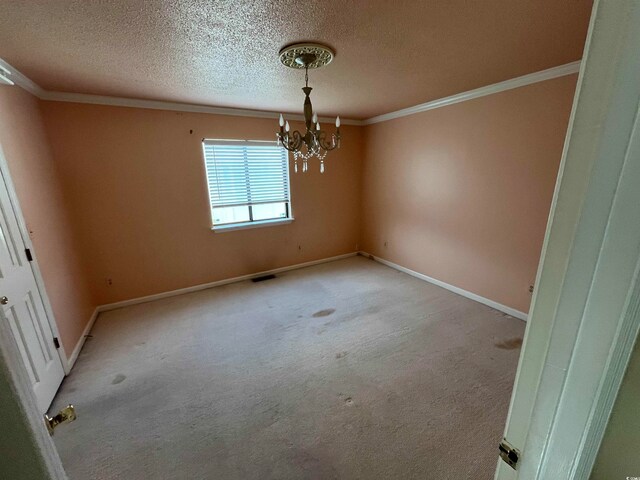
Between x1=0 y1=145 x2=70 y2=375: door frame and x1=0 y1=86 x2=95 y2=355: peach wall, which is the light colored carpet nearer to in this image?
x1=0 y1=145 x2=70 y2=375: door frame

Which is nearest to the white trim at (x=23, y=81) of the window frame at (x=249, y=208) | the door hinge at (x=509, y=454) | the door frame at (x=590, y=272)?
the window frame at (x=249, y=208)

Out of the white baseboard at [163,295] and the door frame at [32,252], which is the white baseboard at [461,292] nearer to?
the white baseboard at [163,295]

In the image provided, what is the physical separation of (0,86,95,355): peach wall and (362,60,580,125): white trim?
3946 mm

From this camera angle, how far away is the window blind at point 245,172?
3611mm

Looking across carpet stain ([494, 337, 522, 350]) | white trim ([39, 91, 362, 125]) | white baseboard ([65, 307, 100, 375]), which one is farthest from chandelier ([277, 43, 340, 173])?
white baseboard ([65, 307, 100, 375])

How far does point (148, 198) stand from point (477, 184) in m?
3.85

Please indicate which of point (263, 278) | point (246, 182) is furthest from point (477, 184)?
point (263, 278)

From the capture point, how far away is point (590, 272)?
0.45 meters

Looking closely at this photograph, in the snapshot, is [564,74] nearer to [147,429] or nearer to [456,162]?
[456,162]

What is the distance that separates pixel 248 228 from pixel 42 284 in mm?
2244

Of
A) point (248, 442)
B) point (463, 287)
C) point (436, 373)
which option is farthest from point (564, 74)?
point (248, 442)

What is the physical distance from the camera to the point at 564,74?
226 centimetres

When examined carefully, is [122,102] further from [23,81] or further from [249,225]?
[249,225]

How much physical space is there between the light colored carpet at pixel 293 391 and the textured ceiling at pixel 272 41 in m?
2.35
